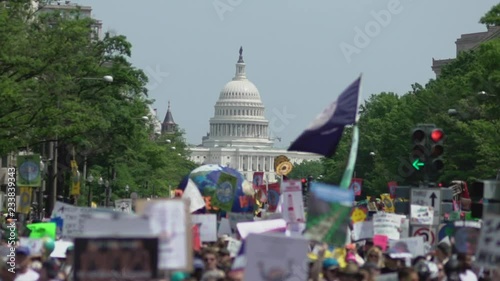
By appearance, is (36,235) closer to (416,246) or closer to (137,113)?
(416,246)

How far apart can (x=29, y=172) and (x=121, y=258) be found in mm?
31013

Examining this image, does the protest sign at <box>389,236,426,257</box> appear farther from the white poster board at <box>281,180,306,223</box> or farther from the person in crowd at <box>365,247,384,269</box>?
the person in crowd at <box>365,247,384,269</box>

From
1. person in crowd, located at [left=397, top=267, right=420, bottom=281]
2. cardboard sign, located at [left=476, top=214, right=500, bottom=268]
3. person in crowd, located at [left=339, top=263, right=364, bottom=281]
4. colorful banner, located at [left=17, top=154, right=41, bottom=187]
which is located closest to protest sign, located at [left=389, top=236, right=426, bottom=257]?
person in crowd, located at [left=397, top=267, right=420, bottom=281]

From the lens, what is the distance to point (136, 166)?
358 feet

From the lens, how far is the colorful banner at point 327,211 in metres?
15.8

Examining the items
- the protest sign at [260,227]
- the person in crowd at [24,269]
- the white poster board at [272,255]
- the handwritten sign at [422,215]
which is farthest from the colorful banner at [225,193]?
the white poster board at [272,255]

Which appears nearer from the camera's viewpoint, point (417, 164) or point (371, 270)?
point (371, 270)

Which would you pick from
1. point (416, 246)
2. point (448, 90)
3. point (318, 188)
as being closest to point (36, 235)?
point (416, 246)

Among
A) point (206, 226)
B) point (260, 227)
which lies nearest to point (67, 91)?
point (206, 226)

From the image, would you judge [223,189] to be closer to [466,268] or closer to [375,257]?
[375,257]

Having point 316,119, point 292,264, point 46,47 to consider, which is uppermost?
point 46,47

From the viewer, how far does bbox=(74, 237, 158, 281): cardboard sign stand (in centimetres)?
1337

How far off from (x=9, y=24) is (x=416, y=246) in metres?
26.3

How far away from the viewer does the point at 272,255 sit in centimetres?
1483
